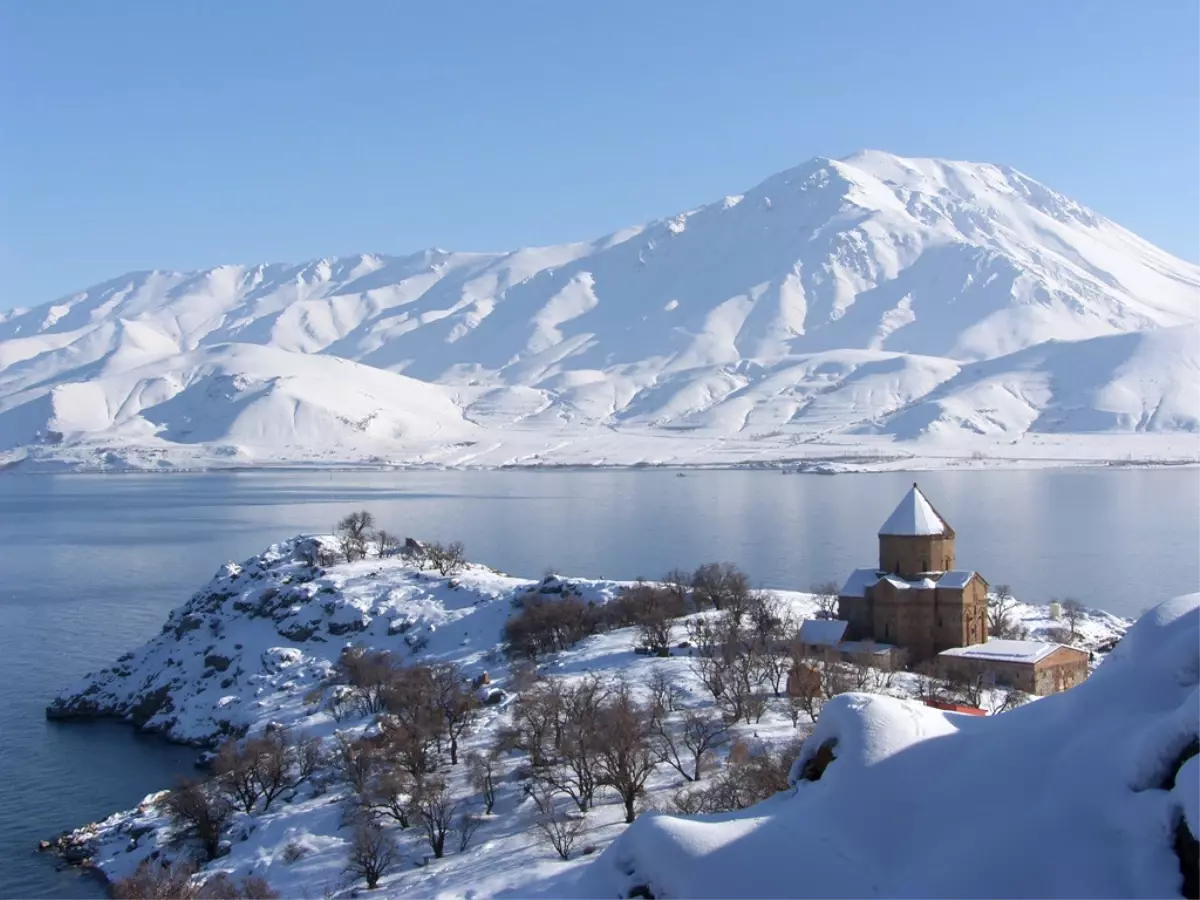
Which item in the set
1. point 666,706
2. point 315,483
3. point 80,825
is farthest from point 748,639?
point 315,483

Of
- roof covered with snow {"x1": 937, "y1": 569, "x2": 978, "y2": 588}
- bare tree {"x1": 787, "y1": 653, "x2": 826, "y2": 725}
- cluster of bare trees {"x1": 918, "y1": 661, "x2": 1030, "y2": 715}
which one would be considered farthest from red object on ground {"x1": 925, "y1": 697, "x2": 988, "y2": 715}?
roof covered with snow {"x1": 937, "y1": 569, "x2": 978, "y2": 588}

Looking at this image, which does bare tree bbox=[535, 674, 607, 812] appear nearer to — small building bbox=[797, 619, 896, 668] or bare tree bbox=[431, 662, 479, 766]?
bare tree bbox=[431, 662, 479, 766]

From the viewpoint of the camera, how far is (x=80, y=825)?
28.7 meters

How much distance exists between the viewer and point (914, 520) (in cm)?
3472

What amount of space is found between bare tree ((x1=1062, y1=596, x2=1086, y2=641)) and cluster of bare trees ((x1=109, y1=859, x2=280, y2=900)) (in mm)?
28209

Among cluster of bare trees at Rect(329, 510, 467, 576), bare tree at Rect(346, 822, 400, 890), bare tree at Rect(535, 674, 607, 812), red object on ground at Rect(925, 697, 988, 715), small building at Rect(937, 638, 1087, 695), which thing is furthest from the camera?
cluster of bare trees at Rect(329, 510, 467, 576)

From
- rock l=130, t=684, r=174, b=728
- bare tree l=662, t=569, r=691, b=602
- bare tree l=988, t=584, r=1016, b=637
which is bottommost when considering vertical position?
rock l=130, t=684, r=174, b=728

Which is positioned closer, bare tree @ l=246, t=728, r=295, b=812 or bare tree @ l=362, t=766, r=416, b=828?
bare tree @ l=362, t=766, r=416, b=828

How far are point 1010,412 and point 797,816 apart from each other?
186 m

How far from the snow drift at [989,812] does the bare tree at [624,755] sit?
813 cm

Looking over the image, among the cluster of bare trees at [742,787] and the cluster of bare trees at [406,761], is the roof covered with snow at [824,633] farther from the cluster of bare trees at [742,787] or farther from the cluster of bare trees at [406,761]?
the cluster of bare trees at [742,787]

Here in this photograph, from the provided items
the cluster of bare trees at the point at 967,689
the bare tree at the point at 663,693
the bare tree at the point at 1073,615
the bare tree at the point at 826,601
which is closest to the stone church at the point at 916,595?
the cluster of bare trees at the point at 967,689

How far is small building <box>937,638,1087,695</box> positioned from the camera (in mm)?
31078

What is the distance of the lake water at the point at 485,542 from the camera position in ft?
115
